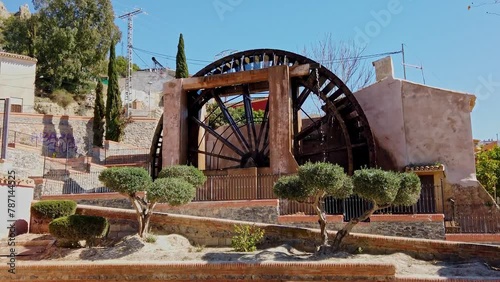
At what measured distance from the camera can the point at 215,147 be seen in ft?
72.6

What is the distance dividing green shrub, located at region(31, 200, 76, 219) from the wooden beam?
719 cm

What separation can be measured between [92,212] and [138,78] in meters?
29.4

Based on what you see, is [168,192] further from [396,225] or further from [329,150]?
[329,150]

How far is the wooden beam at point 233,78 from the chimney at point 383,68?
3200 millimetres

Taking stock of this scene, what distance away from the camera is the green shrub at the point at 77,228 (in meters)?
11.0

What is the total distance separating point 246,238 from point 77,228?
3.97 meters

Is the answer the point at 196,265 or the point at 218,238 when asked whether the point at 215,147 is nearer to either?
the point at 218,238

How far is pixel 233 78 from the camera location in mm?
17656

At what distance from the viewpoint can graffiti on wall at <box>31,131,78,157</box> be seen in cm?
2609

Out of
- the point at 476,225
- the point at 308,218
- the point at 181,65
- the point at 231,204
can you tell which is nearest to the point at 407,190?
the point at 308,218

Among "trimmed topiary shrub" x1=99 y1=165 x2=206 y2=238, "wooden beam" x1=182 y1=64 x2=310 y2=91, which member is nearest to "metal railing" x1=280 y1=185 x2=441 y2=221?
"trimmed topiary shrub" x1=99 y1=165 x2=206 y2=238

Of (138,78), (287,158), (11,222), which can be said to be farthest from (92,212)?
(138,78)

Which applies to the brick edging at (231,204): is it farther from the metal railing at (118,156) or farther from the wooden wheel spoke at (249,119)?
the metal railing at (118,156)

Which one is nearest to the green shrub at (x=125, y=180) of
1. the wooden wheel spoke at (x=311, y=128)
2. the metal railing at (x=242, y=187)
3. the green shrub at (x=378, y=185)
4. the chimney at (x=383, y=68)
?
the metal railing at (x=242, y=187)
